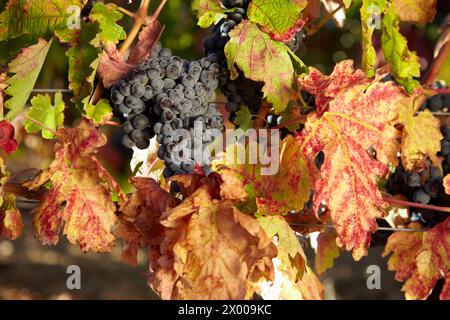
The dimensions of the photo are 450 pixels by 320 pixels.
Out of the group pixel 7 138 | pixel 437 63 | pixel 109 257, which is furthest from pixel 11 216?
pixel 109 257

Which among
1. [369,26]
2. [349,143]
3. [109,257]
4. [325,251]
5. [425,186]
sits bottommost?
[109,257]

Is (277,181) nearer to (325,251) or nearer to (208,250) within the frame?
(208,250)

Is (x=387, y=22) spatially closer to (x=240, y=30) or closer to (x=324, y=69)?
(x=240, y=30)

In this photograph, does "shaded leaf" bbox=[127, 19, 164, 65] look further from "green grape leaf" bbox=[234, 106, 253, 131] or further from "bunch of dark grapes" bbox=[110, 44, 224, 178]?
"green grape leaf" bbox=[234, 106, 253, 131]

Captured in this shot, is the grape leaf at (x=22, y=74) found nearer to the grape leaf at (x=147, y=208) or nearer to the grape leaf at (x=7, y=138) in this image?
the grape leaf at (x=7, y=138)

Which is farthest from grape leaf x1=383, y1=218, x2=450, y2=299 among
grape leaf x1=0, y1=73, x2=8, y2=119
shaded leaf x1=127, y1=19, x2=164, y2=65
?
grape leaf x1=0, y1=73, x2=8, y2=119

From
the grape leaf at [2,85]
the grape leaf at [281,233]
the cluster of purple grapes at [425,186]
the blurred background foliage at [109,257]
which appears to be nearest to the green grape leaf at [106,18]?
the grape leaf at [2,85]
